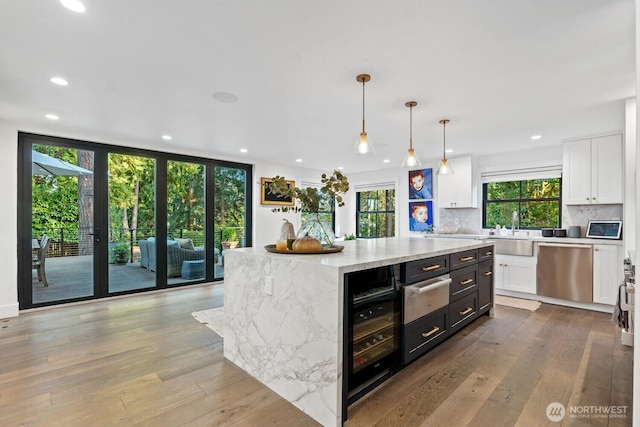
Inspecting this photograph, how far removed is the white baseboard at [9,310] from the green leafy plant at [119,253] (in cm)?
109

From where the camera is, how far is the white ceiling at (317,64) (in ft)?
5.88

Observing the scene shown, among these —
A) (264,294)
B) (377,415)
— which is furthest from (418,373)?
(264,294)

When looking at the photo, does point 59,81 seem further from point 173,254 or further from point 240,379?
point 173,254

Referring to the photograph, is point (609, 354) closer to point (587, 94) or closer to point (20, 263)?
point (587, 94)

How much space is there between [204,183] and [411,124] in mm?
3576

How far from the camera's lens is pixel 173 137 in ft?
14.4

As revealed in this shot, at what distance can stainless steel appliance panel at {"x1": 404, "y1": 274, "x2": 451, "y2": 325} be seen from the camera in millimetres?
2293

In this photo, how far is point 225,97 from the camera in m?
3.02

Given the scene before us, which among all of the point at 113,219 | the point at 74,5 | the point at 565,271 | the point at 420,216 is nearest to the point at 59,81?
the point at 74,5

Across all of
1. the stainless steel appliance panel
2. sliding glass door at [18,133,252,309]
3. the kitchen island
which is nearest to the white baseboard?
sliding glass door at [18,133,252,309]

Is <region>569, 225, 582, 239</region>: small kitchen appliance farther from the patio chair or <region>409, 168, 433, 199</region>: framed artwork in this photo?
the patio chair

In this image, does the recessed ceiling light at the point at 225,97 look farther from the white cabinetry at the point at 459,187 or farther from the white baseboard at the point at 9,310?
the white cabinetry at the point at 459,187

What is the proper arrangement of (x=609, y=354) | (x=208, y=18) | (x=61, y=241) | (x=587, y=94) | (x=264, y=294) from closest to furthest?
1. (x=208, y=18)
2. (x=264, y=294)
3. (x=609, y=354)
4. (x=587, y=94)
5. (x=61, y=241)

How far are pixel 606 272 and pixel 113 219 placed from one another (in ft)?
21.8
